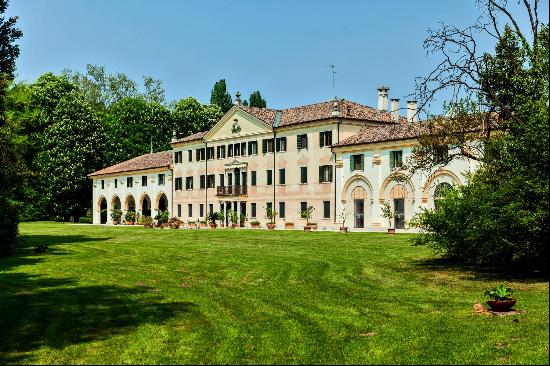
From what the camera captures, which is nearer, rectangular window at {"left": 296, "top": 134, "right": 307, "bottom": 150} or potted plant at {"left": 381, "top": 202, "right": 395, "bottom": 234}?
potted plant at {"left": 381, "top": 202, "right": 395, "bottom": 234}

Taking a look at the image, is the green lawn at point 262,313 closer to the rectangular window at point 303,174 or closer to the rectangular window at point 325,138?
the rectangular window at point 325,138

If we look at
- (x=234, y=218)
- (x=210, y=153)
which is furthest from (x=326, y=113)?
(x=210, y=153)

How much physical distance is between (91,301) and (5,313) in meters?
2.09

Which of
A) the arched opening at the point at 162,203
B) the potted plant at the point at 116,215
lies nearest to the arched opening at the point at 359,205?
the arched opening at the point at 162,203

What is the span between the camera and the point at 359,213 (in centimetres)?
5269

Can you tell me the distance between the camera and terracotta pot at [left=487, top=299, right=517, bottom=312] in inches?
523

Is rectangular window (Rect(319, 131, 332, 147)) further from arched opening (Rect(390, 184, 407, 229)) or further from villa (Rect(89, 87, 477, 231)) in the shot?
arched opening (Rect(390, 184, 407, 229))

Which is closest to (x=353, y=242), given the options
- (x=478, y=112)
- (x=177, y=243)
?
(x=177, y=243)

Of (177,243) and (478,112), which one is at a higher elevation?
(478,112)

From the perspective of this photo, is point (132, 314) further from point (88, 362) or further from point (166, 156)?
point (166, 156)

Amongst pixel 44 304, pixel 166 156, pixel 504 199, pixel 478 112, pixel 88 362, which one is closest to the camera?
pixel 88 362

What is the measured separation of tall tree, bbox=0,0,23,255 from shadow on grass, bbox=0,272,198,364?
11068mm

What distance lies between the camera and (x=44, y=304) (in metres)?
15.6

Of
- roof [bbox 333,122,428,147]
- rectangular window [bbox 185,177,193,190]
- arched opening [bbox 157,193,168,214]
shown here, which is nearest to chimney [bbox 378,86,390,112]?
roof [bbox 333,122,428,147]
